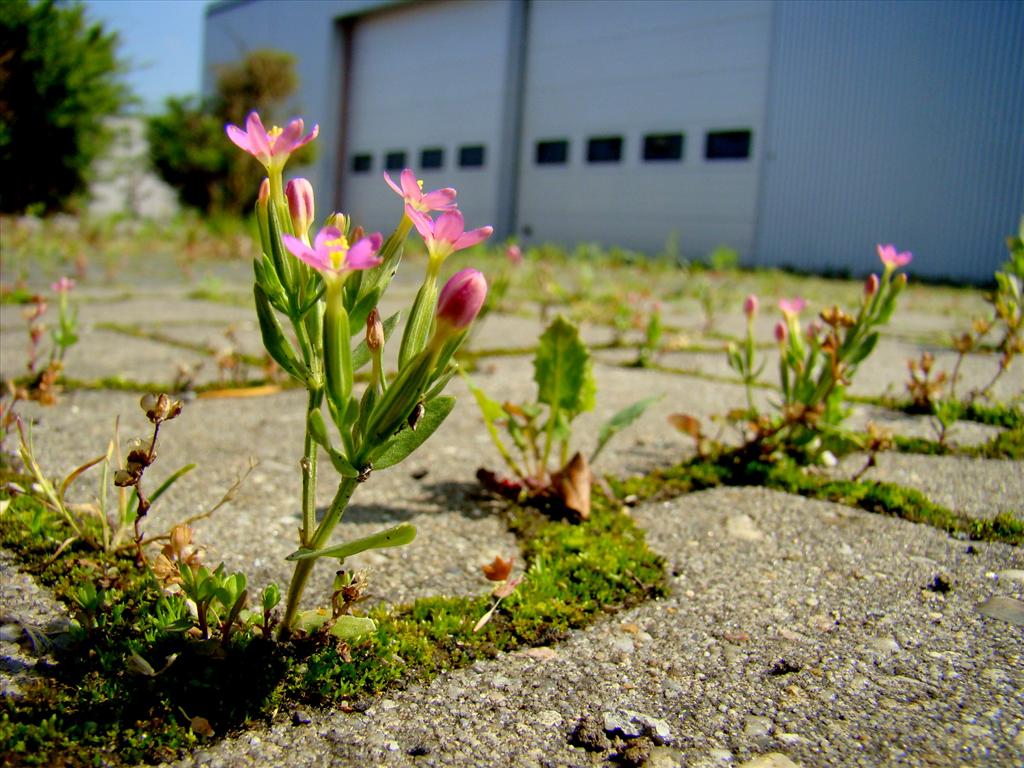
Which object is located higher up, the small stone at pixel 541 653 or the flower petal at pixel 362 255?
the flower petal at pixel 362 255

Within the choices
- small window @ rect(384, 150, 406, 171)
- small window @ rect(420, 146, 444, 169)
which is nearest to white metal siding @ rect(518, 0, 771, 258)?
small window @ rect(420, 146, 444, 169)

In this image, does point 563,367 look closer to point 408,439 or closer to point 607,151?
point 408,439

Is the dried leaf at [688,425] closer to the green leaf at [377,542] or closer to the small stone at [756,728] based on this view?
the small stone at [756,728]

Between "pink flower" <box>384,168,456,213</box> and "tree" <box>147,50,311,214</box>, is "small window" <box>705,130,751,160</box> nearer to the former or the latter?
"tree" <box>147,50,311,214</box>

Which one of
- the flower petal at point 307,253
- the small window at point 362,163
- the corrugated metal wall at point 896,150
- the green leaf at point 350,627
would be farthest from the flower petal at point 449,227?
the small window at point 362,163

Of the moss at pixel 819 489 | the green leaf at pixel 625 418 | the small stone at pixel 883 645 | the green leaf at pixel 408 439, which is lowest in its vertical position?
the small stone at pixel 883 645

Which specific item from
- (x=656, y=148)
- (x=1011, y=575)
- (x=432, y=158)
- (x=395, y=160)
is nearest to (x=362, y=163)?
(x=395, y=160)

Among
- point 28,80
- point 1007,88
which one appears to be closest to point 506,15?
point 1007,88
